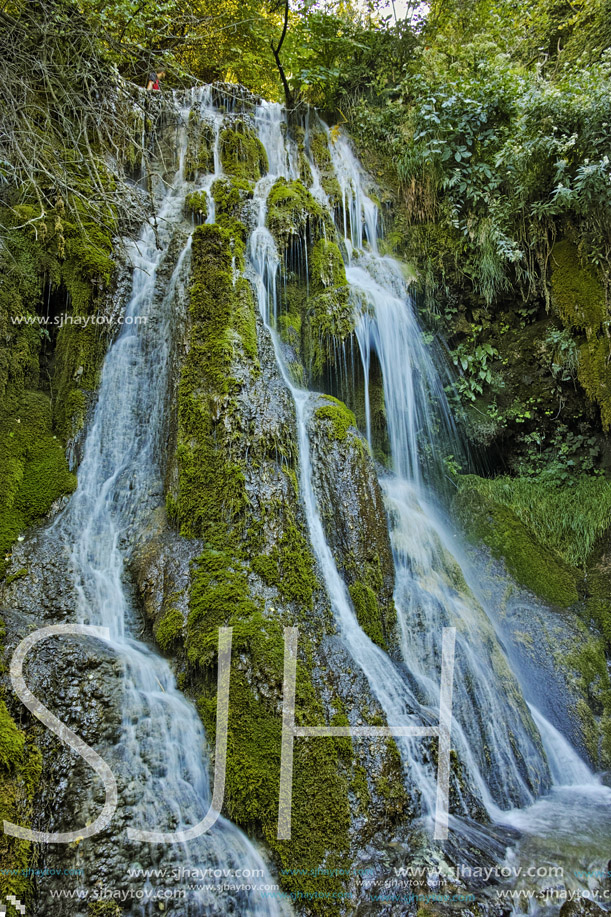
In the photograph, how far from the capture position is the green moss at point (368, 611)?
4.71 m

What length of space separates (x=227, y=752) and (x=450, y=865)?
5.06ft

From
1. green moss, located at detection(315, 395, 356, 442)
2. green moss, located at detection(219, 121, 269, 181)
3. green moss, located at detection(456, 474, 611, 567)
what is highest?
green moss, located at detection(219, 121, 269, 181)

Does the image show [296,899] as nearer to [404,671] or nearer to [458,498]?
[404,671]

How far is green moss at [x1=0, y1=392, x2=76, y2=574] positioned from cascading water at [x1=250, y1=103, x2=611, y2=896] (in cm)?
250

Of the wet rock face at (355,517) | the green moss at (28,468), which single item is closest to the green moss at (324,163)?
the wet rock face at (355,517)

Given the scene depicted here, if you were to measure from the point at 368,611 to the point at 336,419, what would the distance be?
2005mm

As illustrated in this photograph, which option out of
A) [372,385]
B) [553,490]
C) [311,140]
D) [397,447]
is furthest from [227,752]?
[311,140]

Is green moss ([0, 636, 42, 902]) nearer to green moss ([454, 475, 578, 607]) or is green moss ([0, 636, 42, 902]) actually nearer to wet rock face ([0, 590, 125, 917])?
wet rock face ([0, 590, 125, 917])

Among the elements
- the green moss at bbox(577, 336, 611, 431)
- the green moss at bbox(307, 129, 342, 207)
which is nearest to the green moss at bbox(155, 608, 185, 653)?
the green moss at bbox(577, 336, 611, 431)

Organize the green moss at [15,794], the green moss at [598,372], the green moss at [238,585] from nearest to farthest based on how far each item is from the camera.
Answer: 1. the green moss at [15,794]
2. the green moss at [238,585]
3. the green moss at [598,372]

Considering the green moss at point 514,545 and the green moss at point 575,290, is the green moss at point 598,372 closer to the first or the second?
the green moss at point 575,290

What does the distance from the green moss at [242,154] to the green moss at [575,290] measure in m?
4.78

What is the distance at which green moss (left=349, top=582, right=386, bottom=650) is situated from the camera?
4.71 meters

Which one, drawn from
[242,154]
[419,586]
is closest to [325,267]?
[242,154]
